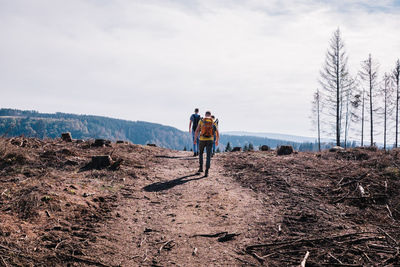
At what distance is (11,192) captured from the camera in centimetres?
594

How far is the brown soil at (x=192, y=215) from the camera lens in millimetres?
4086

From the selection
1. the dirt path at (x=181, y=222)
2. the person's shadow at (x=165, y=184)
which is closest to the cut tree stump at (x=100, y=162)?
the dirt path at (x=181, y=222)

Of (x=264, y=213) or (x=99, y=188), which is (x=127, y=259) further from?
(x=99, y=188)

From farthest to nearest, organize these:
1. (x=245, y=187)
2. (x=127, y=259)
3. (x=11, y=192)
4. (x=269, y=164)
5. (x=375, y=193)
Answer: (x=269, y=164)
(x=245, y=187)
(x=375, y=193)
(x=11, y=192)
(x=127, y=259)

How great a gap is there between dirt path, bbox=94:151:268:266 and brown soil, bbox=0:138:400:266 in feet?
0.07

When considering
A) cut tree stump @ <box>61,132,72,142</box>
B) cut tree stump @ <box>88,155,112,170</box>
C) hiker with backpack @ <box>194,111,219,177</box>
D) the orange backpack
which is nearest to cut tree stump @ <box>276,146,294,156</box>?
hiker with backpack @ <box>194,111,219,177</box>

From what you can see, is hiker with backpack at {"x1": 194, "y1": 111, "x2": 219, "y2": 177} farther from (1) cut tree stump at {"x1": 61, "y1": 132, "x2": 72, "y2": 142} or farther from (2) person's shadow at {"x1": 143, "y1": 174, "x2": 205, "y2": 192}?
(1) cut tree stump at {"x1": 61, "y1": 132, "x2": 72, "y2": 142}

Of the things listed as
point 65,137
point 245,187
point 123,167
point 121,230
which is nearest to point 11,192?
point 121,230

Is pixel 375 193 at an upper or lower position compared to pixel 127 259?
upper

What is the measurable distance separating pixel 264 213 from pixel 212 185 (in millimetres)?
2967

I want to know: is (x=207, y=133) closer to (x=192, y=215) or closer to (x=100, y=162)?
(x=100, y=162)

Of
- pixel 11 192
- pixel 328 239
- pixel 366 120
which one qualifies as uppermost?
pixel 366 120

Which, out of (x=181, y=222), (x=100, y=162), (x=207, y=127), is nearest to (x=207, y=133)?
(x=207, y=127)

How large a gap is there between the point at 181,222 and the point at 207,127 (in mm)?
4901
